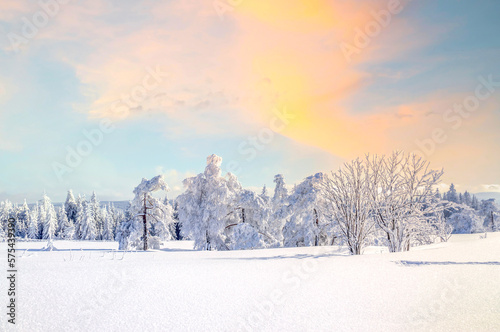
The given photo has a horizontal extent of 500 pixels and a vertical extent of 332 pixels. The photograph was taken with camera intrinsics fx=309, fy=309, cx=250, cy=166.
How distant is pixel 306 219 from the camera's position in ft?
75.4

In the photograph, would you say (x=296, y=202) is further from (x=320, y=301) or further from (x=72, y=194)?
(x=72, y=194)

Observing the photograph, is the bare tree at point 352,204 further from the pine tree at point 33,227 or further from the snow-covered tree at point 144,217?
the pine tree at point 33,227

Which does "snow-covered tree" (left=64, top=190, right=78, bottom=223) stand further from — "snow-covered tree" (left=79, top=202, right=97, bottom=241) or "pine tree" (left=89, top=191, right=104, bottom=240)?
"snow-covered tree" (left=79, top=202, right=97, bottom=241)

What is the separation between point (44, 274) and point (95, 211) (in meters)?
68.3

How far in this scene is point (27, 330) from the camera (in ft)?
15.8

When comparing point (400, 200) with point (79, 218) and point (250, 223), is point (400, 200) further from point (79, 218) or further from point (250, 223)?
point (79, 218)

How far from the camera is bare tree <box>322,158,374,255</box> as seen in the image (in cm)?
1207

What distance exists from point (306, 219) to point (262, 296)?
1747cm

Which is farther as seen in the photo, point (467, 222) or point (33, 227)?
point (33, 227)

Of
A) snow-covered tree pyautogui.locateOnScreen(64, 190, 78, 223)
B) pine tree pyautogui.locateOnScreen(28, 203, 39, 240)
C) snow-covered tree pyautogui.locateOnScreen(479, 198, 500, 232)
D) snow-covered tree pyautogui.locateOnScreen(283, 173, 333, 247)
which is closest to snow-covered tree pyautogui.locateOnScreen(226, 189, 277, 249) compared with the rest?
snow-covered tree pyautogui.locateOnScreen(283, 173, 333, 247)

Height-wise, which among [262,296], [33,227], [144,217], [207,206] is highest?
[207,206]

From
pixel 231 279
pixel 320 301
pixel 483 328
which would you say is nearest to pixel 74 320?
pixel 231 279

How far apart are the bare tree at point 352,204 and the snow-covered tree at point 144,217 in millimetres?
13337

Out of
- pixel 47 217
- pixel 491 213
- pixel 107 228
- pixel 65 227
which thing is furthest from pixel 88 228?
pixel 491 213
